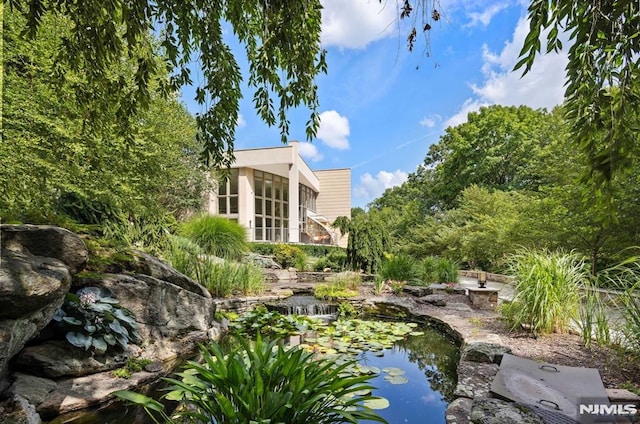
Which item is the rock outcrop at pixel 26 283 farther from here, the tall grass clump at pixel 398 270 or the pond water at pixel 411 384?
the tall grass clump at pixel 398 270

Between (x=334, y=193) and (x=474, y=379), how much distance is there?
24.5m

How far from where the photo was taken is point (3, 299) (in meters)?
2.25

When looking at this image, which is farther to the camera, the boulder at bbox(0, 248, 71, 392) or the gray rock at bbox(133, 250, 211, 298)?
the gray rock at bbox(133, 250, 211, 298)

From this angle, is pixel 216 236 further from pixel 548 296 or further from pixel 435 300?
pixel 548 296

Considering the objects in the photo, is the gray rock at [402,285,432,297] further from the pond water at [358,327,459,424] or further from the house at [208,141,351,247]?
the house at [208,141,351,247]

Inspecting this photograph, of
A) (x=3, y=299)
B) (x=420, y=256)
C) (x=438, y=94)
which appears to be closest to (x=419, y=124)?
(x=438, y=94)

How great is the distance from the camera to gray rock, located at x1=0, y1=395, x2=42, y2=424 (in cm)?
213

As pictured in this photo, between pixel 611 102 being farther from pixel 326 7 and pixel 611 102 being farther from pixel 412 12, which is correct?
pixel 326 7

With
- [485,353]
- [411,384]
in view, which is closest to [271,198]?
[411,384]

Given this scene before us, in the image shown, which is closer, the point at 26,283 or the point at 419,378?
the point at 26,283

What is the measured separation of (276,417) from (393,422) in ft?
4.93

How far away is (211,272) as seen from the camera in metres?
6.96

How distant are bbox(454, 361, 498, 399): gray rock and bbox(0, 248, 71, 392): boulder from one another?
338 cm

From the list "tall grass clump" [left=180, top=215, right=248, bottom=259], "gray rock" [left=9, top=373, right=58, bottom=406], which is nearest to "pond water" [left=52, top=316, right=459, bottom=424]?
"gray rock" [left=9, top=373, right=58, bottom=406]
